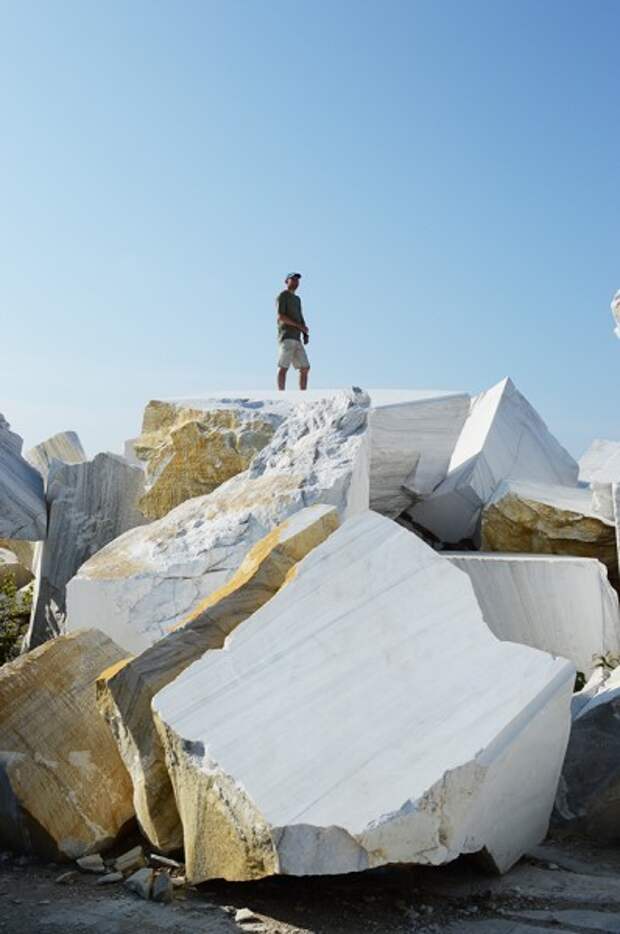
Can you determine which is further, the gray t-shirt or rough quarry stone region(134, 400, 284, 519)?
the gray t-shirt

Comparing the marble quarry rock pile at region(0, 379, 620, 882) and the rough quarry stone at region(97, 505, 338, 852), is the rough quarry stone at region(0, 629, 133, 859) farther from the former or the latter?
the rough quarry stone at region(97, 505, 338, 852)

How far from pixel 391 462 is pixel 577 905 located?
3517mm

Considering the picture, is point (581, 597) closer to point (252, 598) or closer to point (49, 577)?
point (252, 598)

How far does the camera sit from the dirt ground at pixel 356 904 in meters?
2.71

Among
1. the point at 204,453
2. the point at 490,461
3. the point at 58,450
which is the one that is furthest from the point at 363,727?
the point at 58,450

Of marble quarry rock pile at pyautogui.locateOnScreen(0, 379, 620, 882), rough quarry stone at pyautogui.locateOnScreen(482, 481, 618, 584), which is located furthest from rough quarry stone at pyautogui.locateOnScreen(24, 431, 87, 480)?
rough quarry stone at pyautogui.locateOnScreen(482, 481, 618, 584)

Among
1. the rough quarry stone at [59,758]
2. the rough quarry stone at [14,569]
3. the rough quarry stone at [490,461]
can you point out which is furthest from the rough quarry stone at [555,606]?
the rough quarry stone at [14,569]

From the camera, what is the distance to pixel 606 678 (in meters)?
4.17

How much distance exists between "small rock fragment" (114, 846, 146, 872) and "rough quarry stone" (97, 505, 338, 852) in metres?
0.06

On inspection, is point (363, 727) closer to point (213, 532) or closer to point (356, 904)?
point (356, 904)

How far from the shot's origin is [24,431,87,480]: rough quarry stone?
8148 mm

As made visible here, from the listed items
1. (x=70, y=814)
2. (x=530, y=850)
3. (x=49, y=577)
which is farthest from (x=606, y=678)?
(x=49, y=577)

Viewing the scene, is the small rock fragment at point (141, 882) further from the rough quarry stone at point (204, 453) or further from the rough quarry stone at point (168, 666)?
the rough quarry stone at point (204, 453)

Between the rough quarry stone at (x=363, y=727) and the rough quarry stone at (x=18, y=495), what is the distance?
2.71 meters
